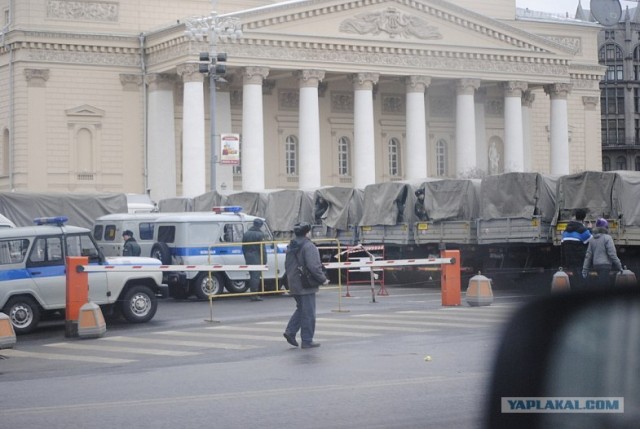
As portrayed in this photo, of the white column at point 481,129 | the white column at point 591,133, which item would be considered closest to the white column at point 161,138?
the white column at point 481,129

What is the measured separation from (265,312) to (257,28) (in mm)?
36526

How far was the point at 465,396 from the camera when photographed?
40.2 feet

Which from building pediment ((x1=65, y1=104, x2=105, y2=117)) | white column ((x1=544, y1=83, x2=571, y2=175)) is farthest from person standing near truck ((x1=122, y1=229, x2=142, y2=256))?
white column ((x1=544, y1=83, x2=571, y2=175))

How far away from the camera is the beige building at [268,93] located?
60.9m

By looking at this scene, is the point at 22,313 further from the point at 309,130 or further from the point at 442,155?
the point at 442,155

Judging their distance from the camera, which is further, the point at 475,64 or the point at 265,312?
the point at 475,64

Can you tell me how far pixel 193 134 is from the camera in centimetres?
6006

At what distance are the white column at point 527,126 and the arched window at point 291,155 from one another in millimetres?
14634

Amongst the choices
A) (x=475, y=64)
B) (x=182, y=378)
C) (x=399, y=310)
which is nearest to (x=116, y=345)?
(x=182, y=378)

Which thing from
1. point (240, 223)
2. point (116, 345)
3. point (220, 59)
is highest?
point (220, 59)

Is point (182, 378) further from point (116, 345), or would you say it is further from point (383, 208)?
point (383, 208)

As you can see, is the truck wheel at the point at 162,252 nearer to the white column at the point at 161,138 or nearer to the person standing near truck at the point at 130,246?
the person standing near truck at the point at 130,246

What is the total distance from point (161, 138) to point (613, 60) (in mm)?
58058

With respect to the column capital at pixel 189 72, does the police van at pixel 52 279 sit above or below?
below
